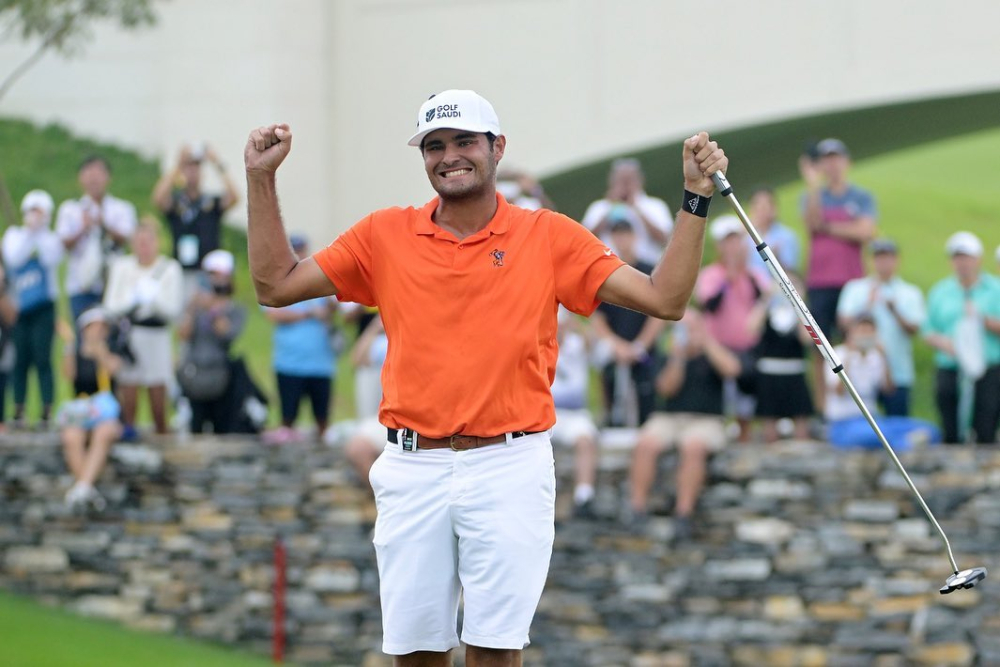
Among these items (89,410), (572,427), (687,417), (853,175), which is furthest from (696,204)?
(853,175)

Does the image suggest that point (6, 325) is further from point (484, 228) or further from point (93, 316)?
point (484, 228)

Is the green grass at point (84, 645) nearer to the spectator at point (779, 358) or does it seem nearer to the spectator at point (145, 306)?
the spectator at point (145, 306)

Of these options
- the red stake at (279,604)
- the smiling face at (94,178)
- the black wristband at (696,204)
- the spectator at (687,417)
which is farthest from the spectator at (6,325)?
the black wristband at (696,204)

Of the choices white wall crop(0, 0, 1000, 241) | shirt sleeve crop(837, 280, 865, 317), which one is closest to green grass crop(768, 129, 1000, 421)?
white wall crop(0, 0, 1000, 241)

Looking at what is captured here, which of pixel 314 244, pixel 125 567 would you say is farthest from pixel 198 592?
A: pixel 314 244

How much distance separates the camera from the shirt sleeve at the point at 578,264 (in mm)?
5152

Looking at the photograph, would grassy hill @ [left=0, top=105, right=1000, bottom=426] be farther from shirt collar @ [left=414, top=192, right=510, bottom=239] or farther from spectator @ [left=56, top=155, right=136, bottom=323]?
shirt collar @ [left=414, top=192, right=510, bottom=239]

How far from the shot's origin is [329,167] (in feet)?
61.3

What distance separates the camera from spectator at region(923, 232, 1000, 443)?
1016 cm

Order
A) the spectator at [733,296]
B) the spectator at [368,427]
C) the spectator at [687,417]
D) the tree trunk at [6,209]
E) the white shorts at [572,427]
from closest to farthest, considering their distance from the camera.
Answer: the spectator at [687,417]
the spectator at [733,296]
the white shorts at [572,427]
the spectator at [368,427]
the tree trunk at [6,209]

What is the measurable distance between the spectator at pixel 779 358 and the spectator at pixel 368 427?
8.17 ft

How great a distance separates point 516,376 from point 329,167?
13858 millimetres

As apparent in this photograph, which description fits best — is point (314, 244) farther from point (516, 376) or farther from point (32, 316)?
point (516, 376)

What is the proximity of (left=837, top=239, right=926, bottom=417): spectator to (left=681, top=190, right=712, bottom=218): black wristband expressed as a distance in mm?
5574
